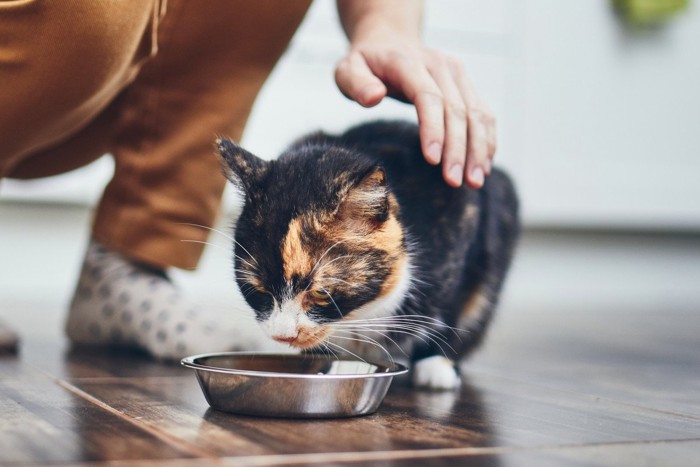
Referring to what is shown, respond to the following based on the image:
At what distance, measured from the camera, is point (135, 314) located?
4.37ft

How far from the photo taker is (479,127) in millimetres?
1079

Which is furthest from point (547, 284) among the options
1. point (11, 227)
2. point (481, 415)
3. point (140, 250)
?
point (481, 415)

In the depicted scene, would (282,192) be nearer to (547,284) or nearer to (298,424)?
(298,424)

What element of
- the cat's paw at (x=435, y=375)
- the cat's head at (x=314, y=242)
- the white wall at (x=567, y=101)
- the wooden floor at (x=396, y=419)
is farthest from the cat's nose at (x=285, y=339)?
the white wall at (x=567, y=101)

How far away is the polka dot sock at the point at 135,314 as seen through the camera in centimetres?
128

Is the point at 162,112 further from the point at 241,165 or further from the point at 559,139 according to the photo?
the point at 559,139

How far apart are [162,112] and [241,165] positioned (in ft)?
1.34

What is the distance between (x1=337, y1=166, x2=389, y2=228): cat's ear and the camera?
0.94m

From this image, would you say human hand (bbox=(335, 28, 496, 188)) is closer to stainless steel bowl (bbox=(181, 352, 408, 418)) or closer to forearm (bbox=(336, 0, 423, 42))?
forearm (bbox=(336, 0, 423, 42))

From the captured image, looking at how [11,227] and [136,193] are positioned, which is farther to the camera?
[11,227]

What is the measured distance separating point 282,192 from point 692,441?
502 mm

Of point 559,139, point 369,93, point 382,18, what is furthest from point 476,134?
point 559,139

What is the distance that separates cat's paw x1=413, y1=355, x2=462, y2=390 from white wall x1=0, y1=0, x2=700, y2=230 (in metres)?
1.67

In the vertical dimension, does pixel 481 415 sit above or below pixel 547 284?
above
